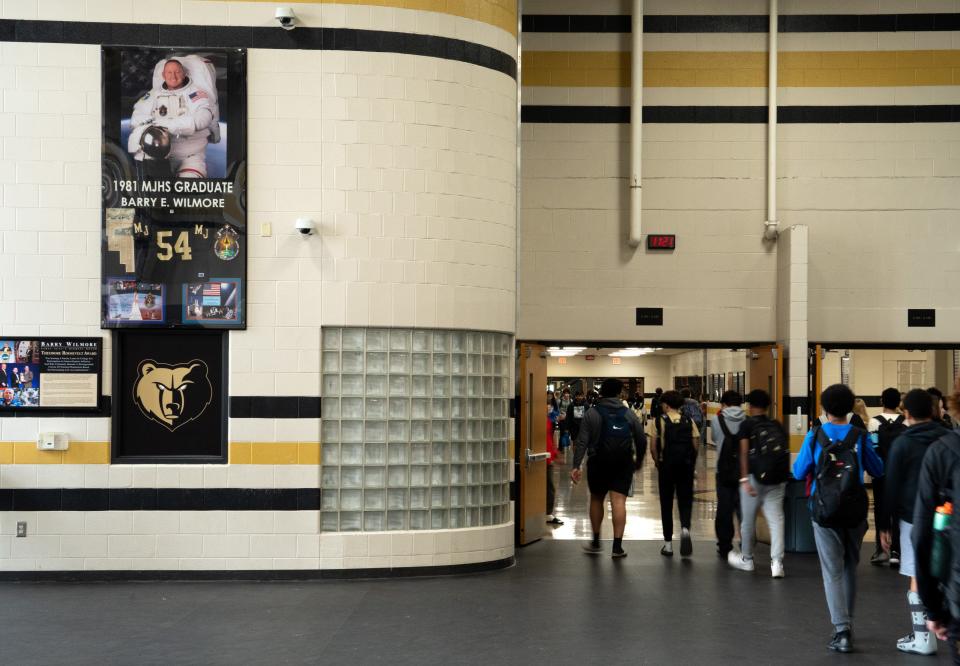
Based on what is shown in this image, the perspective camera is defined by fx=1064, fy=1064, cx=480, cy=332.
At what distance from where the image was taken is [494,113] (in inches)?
386

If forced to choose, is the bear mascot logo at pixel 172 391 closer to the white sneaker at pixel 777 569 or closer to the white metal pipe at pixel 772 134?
the white sneaker at pixel 777 569

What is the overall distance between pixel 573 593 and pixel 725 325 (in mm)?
4380

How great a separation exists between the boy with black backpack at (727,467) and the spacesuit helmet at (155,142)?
559cm

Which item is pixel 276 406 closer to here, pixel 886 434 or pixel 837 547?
→ pixel 837 547

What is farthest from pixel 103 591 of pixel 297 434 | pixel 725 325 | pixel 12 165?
pixel 725 325

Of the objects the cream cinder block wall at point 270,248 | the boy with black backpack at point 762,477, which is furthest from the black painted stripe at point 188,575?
the boy with black backpack at point 762,477

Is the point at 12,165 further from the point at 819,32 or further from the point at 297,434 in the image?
the point at 819,32

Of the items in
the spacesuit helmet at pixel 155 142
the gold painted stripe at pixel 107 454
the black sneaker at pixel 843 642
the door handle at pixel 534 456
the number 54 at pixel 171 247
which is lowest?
the black sneaker at pixel 843 642

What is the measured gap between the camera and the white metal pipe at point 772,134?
38.6ft

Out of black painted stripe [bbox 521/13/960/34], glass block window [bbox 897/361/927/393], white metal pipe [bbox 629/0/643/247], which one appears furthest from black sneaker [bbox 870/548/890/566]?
glass block window [bbox 897/361/927/393]

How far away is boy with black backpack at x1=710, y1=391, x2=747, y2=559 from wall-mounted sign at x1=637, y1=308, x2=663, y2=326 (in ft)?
5.36

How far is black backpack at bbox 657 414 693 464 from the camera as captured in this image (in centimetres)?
1058

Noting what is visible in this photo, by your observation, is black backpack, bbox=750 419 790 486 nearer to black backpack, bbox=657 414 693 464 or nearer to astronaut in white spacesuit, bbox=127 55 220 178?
black backpack, bbox=657 414 693 464

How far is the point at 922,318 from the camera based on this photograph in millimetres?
11820
